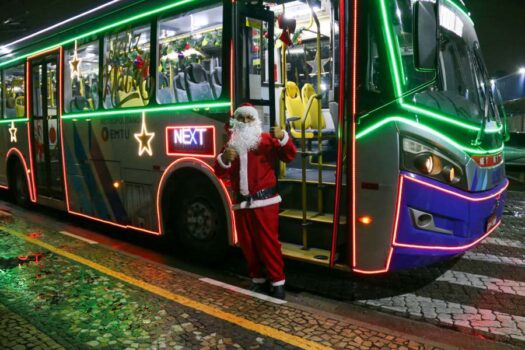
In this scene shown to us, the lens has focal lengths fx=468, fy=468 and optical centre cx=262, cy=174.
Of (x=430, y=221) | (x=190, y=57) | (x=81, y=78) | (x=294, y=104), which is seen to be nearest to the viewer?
(x=430, y=221)

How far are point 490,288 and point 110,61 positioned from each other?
531 centimetres

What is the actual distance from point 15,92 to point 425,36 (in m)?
Result: 8.00

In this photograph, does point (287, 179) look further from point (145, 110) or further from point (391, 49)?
point (145, 110)

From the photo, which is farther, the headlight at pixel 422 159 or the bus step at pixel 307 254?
the bus step at pixel 307 254

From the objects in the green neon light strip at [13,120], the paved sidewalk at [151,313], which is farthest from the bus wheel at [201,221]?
the green neon light strip at [13,120]

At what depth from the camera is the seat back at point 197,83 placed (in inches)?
201

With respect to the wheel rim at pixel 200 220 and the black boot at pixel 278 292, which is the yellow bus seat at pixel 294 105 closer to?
the wheel rim at pixel 200 220

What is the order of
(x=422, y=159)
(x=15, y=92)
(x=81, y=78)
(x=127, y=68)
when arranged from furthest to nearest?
(x=15, y=92) → (x=81, y=78) → (x=127, y=68) → (x=422, y=159)

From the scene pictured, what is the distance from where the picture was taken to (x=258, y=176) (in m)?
4.24

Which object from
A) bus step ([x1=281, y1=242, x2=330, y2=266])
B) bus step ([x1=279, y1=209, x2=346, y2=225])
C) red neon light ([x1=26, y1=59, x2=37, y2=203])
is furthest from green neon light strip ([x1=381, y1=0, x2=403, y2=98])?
red neon light ([x1=26, y1=59, x2=37, y2=203])

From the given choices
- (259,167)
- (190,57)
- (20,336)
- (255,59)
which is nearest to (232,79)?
(255,59)

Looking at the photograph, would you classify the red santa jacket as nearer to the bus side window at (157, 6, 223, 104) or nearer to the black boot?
the black boot

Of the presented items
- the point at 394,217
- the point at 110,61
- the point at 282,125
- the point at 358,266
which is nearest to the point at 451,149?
the point at 394,217

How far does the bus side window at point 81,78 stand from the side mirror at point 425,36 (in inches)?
181
